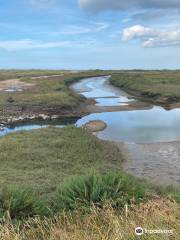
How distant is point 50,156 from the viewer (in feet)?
88.8

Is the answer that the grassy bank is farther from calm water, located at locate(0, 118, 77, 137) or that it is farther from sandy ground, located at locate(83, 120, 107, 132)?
sandy ground, located at locate(83, 120, 107, 132)

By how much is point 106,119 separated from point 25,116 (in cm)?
981

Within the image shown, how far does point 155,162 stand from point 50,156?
6.65 metres

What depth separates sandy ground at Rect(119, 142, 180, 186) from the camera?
25.5 m

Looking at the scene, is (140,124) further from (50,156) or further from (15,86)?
(15,86)

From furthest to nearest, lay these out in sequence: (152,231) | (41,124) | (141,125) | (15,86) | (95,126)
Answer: (15,86) < (41,124) < (141,125) < (95,126) < (152,231)

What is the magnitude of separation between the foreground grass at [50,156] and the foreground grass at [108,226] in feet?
31.2

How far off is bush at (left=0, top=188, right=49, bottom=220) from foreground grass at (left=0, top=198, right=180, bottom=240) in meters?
1.02

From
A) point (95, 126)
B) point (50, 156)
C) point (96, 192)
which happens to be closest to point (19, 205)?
point (96, 192)

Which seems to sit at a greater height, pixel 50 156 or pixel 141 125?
pixel 50 156

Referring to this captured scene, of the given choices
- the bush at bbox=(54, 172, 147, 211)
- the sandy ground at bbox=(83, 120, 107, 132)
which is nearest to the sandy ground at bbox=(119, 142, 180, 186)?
the sandy ground at bbox=(83, 120, 107, 132)

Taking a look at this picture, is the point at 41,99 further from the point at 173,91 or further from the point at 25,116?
the point at 173,91

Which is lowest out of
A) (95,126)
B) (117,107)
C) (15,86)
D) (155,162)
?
(117,107)

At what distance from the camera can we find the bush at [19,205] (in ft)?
30.7
